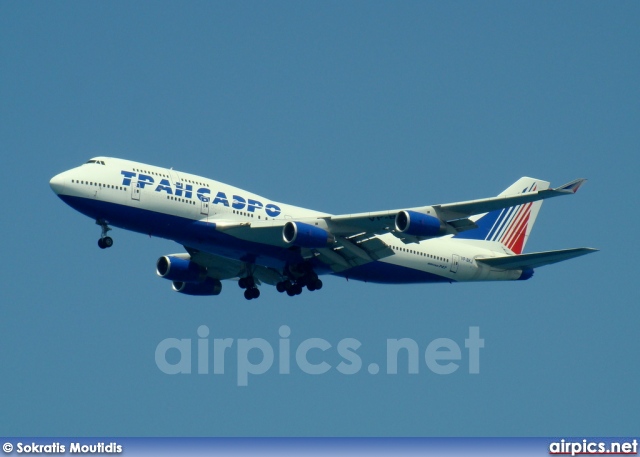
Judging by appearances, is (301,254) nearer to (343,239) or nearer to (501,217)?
(343,239)

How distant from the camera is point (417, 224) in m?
51.5

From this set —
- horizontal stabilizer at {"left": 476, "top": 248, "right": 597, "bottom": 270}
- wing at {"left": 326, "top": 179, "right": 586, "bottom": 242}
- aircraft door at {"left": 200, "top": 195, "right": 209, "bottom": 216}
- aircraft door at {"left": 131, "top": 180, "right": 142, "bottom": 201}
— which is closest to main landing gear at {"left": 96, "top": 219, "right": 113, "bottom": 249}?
aircraft door at {"left": 131, "top": 180, "right": 142, "bottom": 201}

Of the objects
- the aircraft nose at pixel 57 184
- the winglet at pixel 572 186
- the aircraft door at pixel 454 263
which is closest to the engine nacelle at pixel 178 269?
the aircraft nose at pixel 57 184

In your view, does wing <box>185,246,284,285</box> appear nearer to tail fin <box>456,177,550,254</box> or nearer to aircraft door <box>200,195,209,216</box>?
aircraft door <box>200,195,209,216</box>

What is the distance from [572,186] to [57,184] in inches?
886

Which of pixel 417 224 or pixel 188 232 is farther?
pixel 188 232

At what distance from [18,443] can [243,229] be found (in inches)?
623

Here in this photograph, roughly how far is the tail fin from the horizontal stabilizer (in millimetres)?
3011

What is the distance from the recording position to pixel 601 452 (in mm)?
42750

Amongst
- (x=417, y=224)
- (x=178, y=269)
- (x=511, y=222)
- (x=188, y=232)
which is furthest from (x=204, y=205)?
(x=511, y=222)

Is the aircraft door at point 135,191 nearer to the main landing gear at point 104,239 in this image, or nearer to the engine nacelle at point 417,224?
the main landing gear at point 104,239

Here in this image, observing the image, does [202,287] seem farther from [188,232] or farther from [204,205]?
[204,205]

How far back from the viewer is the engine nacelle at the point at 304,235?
5281 centimetres

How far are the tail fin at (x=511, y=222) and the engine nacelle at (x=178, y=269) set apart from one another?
14.3 metres
